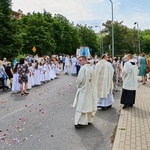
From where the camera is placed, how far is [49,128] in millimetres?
7727

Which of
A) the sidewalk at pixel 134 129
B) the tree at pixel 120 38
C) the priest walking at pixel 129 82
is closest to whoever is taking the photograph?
the sidewalk at pixel 134 129

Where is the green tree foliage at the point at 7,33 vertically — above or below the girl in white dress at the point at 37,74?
above

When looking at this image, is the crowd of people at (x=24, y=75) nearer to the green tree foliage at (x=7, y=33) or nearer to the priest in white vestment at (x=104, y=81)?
the priest in white vestment at (x=104, y=81)

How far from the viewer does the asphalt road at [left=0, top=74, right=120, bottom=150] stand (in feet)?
21.0

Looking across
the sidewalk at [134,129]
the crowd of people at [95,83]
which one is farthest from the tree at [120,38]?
the sidewalk at [134,129]

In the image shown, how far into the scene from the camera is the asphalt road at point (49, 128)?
639 cm

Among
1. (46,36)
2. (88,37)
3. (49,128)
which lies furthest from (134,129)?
(88,37)

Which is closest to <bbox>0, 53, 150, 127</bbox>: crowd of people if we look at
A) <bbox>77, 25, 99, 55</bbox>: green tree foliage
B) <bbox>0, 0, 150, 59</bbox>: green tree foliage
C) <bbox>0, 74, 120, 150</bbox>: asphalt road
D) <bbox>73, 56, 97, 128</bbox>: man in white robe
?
<bbox>73, 56, 97, 128</bbox>: man in white robe

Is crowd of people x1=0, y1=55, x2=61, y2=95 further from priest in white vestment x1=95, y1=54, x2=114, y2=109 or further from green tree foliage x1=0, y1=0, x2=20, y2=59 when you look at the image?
green tree foliage x1=0, y1=0, x2=20, y2=59

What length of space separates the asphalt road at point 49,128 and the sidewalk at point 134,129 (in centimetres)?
30

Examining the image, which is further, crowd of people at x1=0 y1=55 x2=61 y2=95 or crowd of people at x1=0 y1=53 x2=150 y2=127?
crowd of people at x1=0 y1=55 x2=61 y2=95

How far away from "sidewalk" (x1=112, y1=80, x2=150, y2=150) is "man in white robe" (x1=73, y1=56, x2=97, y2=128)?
37.2 inches

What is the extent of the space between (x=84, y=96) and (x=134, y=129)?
1588mm

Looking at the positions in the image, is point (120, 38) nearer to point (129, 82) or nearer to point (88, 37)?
point (88, 37)
